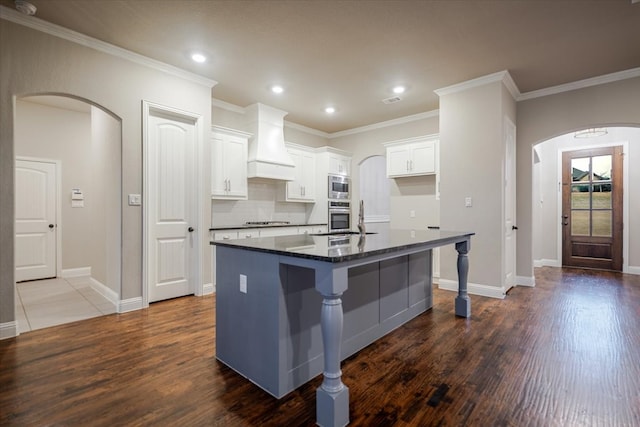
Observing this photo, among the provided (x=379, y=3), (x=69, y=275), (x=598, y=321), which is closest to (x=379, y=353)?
(x=598, y=321)

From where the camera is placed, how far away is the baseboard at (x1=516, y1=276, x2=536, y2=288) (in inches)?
185

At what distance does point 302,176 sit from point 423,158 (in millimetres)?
2220

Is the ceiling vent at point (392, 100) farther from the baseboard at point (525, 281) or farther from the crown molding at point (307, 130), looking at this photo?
the baseboard at point (525, 281)

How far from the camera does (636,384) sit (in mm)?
2025

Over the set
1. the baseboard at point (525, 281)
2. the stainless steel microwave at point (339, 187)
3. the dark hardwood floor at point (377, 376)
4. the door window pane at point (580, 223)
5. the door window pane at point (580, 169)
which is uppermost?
the door window pane at point (580, 169)

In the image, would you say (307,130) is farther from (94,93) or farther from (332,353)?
(332,353)

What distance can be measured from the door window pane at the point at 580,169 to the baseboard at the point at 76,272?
928cm

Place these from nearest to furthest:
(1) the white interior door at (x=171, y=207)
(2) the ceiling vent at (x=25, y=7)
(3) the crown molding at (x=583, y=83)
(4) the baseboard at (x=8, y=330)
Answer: (2) the ceiling vent at (x=25, y=7), (4) the baseboard at (x=8, y=330), (1) the white interior door at (x=171, y=207), (3) the crown molding at (x=583, y=83)

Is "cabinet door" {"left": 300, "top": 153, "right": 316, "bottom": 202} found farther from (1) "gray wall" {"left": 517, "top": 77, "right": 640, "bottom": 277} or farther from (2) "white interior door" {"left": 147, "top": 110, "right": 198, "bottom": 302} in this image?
(1) "gray wall" {"left": 517, "top": 77, "right": 640, "bottom": 277}

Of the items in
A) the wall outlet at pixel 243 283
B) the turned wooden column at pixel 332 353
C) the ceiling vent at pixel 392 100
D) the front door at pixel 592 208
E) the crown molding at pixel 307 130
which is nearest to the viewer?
the turned wooden column at pixel 332 353

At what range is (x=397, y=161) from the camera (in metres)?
5.57

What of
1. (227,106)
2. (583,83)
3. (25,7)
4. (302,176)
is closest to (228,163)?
(227,106)

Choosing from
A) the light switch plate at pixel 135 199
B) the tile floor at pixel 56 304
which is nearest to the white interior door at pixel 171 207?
the light switch plate at pixel 135 199

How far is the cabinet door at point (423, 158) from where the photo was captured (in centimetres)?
515
